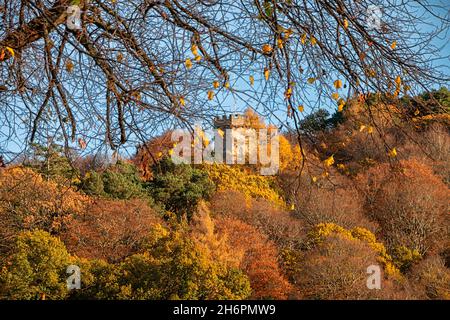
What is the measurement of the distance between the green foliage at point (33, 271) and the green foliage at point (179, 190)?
7.14 meters

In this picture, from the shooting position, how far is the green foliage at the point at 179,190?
21.2 m

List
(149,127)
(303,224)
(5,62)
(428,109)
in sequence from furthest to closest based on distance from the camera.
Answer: (303,224)
(5,62)
(149,127)
(428,109)

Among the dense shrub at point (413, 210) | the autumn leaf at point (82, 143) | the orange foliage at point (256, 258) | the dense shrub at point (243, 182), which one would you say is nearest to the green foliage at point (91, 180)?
the autumn leaf at point (82, 143)

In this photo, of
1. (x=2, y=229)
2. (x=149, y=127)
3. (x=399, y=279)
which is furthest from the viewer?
(x=399, y=279)

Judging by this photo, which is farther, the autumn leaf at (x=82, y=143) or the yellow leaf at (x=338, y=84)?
the autumn leaf at (x=82, y=143)

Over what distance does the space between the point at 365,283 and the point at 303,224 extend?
5.70 metres

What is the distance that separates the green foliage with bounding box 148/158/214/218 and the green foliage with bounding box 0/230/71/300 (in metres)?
7.14

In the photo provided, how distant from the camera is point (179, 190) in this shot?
71.5 feet

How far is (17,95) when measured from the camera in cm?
404

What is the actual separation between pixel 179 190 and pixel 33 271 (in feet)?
27.7

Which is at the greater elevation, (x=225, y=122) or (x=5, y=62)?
(x=5, y=62)

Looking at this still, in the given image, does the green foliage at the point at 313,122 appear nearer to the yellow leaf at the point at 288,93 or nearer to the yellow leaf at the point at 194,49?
the yellow leaf at the point at 288,93

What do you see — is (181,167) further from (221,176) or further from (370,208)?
(370,208)

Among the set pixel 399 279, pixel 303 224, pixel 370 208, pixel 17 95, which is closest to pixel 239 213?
pixel 303 224
